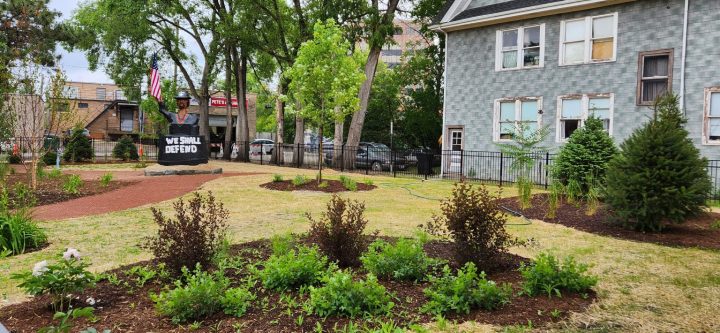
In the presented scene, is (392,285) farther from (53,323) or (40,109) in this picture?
(40,109)

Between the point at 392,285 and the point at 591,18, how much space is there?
54.5 feet

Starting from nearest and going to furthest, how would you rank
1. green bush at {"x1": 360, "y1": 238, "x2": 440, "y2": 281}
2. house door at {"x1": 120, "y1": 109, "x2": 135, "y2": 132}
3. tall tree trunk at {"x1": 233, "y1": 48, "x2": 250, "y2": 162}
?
green bush at {"x1": 360, "y1": 238, "x2": 440, "y2": 281} < tall tree trunk at {"x1": 233, "y1": 48, "x2": 250, "y2": 162} < house door at {"x1": 120, "y1": 109, "x2": 135, "y2": 132}

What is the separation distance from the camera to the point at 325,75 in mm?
14414

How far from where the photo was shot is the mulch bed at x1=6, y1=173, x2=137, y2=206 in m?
12.0

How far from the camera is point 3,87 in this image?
1838 cm

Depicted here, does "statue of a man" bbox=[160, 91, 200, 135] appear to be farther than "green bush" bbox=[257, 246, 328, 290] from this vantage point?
Yes

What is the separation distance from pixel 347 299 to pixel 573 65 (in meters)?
17.0

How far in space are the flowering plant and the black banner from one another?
638 inches

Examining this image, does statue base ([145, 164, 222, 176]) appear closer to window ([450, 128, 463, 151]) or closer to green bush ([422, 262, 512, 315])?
window ([450, 128, 463, 151])

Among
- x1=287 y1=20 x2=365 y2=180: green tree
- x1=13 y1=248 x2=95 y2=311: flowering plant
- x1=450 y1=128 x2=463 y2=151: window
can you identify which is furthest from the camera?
x1=450 y1=128 x2=463 y2=151: window

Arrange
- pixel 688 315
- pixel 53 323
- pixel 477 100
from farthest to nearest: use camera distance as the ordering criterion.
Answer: pixel 477 100 → pixel 688 315 → pixel 53 323

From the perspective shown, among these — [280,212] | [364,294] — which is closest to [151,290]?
[364,294]

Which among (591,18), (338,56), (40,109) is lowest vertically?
(40,109)

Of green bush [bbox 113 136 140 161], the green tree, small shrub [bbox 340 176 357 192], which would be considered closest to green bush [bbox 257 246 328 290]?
→ small shrub [bbox 340 176 357 192]
